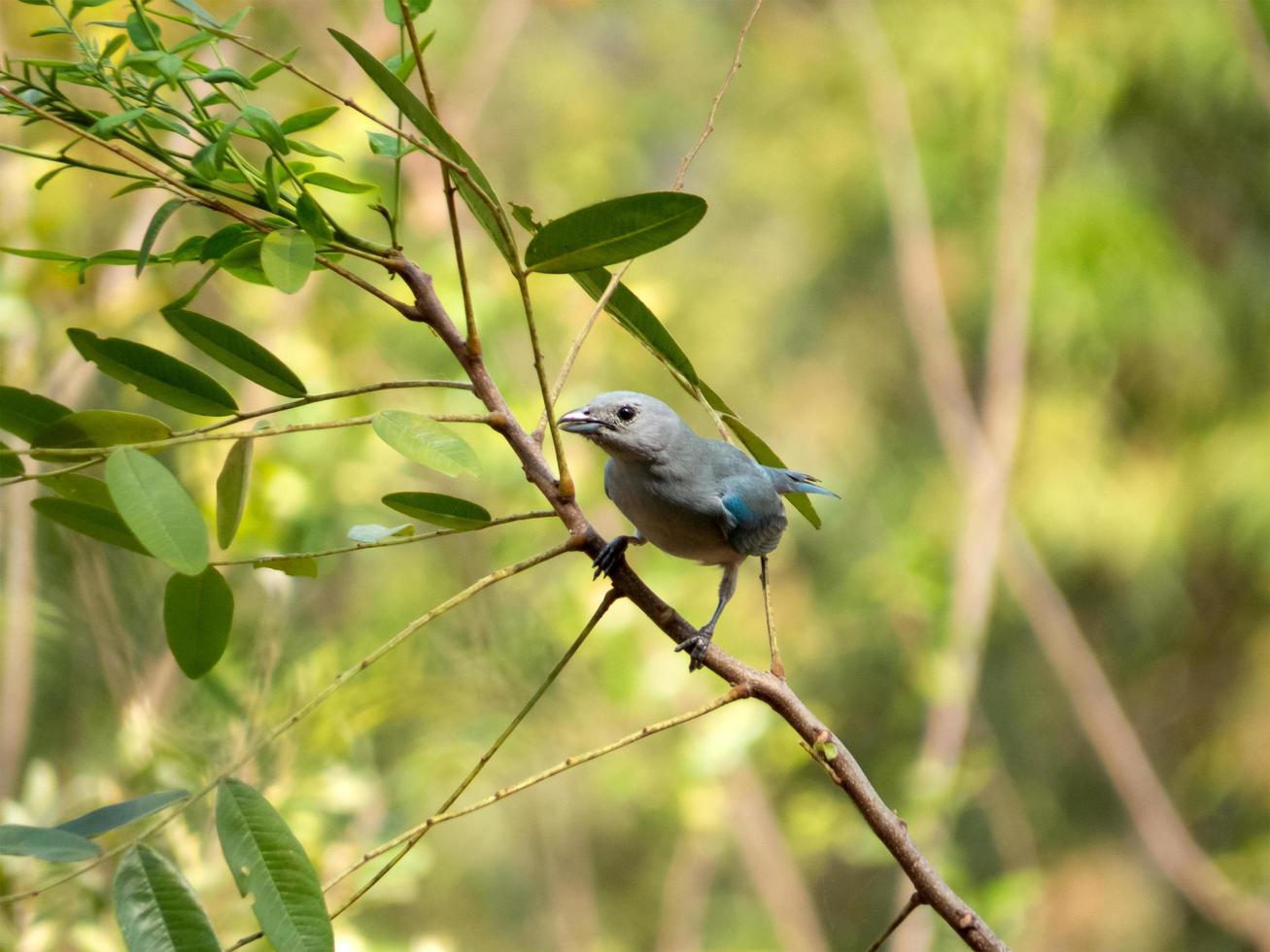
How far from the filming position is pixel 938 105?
15.8 ft

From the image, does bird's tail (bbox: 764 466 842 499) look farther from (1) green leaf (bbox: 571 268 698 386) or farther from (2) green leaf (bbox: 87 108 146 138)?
(2) green leaf (bbox: 87 108 146 138)

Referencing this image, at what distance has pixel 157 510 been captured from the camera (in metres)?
0.66

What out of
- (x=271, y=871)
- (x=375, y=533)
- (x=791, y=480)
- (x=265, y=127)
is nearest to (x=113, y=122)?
(x=265, y=127)

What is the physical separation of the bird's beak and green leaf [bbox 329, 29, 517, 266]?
68 centimetres

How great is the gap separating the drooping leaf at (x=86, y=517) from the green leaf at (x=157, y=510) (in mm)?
108

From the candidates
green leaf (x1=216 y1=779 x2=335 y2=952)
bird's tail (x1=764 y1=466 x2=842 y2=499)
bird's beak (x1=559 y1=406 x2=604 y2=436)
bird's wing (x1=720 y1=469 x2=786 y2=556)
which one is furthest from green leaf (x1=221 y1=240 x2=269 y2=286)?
bird's tail (x1=764 y1=466 x2=842 y2=499)

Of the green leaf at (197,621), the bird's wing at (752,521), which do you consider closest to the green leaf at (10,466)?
the green leaf at (197,621)

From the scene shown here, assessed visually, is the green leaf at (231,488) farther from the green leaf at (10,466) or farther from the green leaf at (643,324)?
the green leaf at (643,324)

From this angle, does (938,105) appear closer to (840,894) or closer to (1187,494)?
(1187,494)

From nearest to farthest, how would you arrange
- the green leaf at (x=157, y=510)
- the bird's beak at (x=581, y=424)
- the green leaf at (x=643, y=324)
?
the green leaf at (x=157, y=510) < the green leaf at (x=643, y=324) < the bird's beak at (x=581, y=424)

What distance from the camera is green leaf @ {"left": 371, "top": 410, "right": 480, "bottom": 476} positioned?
73cm

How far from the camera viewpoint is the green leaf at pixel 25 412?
0.74m

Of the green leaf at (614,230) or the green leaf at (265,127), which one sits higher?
the green leaf at (265,127)

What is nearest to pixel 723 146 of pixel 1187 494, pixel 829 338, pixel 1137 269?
pixel 829 338
